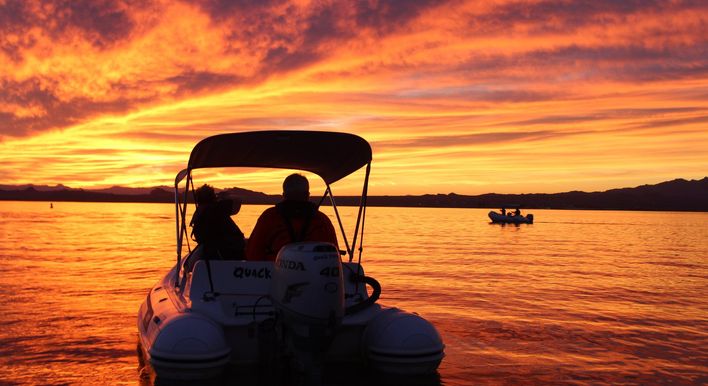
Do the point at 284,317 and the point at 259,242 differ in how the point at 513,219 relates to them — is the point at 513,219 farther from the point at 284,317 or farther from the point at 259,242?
the point at 284,317

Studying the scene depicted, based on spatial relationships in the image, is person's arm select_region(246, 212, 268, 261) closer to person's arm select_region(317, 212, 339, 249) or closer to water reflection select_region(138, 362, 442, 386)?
person's arm select_region(317, 212, 339, 249)

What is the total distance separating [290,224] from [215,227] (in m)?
1.98

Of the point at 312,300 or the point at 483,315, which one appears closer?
the point at 312,300

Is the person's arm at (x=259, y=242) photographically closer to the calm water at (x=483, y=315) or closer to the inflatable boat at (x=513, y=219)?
the calm water at (x=483, y=315)

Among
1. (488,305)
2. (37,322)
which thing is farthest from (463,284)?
(37,322)

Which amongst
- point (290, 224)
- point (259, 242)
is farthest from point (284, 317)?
point (259, 242)

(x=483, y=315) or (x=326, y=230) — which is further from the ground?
(x=326, y=230)

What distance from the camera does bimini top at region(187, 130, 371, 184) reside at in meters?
7.29

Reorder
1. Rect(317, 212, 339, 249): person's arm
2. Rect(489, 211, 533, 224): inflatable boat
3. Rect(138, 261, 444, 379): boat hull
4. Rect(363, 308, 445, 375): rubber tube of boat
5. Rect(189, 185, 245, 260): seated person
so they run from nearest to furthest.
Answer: Rect(138, 261, 444, 379): boat hull < Rect(363, 308, 445, 375): rubber tube of boat < Rect(317, 212, 339, 249): person's arm < Rect(189, 185, 245, 260): seated person < Rect(489, 211, 533, 224): inflatable boat

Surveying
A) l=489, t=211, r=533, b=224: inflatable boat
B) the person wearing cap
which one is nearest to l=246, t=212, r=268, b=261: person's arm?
the person wearing cap

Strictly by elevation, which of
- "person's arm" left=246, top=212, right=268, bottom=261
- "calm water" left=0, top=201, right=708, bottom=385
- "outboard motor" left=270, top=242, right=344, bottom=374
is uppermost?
"person's arm" left=246, top=212, right=268, bottom=261

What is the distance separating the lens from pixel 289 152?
835 cm

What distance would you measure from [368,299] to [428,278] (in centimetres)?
1119

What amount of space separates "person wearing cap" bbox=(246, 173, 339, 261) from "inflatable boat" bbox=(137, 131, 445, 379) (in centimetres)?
24
